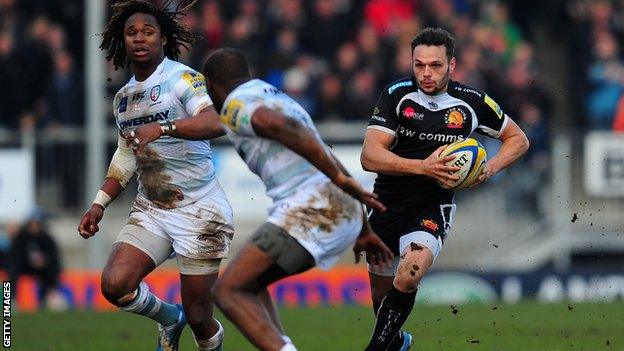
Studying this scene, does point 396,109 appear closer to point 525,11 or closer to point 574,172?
point 574,172

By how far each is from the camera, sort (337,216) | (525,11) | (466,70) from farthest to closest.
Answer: (525,11)
(466,70)
(337,216)

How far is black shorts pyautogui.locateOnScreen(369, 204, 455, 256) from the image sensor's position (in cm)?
1042

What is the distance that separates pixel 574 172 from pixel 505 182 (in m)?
1.12

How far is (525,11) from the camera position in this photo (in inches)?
1000

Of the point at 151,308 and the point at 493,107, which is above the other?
the point at 493,107

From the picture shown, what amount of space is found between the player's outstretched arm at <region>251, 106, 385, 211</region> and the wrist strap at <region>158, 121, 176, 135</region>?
1.25 meters

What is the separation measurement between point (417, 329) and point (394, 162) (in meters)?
5.21

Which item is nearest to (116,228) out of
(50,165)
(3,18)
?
(50,165)

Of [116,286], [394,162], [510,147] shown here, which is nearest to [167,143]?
[116,286]

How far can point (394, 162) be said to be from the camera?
10078 millimetres

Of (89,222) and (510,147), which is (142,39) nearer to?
(89,222)

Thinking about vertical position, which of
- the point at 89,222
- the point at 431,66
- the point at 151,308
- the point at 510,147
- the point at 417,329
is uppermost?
the point at 431,66

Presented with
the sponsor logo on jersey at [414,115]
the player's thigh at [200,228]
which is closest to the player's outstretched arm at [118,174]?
the player's thigh at [200,228]

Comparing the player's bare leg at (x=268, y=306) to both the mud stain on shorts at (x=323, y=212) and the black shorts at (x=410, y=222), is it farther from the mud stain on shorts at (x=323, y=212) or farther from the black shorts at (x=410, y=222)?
the black shorts at (x=410, y=222)
